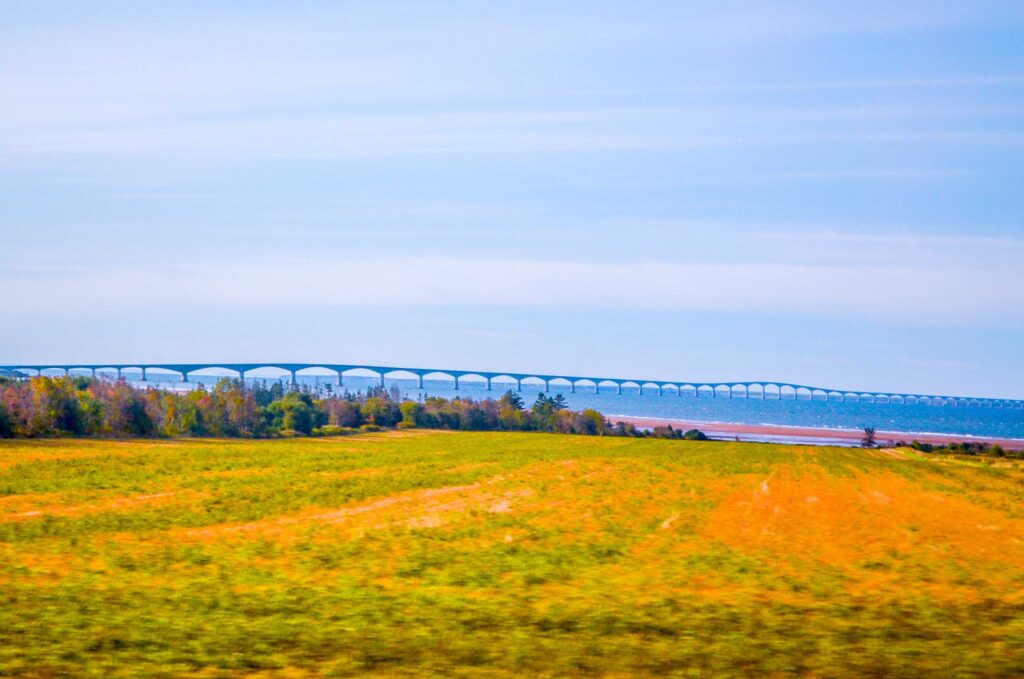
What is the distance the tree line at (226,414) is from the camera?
7538cm

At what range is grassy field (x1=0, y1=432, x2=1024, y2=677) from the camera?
12273 mm

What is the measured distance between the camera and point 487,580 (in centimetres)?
1734

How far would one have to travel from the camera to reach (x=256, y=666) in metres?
11.5

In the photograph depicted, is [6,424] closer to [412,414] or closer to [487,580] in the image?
[412,414]

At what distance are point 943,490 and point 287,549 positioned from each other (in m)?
32.9

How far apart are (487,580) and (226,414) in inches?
3251

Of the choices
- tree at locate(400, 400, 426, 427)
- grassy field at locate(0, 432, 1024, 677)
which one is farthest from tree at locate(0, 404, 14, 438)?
tree at locate(400, 400, 426, 427)

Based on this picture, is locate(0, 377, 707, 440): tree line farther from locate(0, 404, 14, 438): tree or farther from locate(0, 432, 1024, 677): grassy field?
locate(0, 432, 1024, 677): grassy field

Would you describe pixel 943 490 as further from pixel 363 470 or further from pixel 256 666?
pixel 256 666

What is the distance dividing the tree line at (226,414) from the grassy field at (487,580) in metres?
42.2

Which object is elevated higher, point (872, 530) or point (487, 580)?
point (487, 580)

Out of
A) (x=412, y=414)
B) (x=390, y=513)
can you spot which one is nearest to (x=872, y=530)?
(x=390, y=513)

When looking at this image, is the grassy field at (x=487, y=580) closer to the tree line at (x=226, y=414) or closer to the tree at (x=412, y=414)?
the tree line at (x=226, y=414)

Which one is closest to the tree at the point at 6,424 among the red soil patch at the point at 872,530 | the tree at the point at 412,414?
the red soil patch at the point at 872,530
